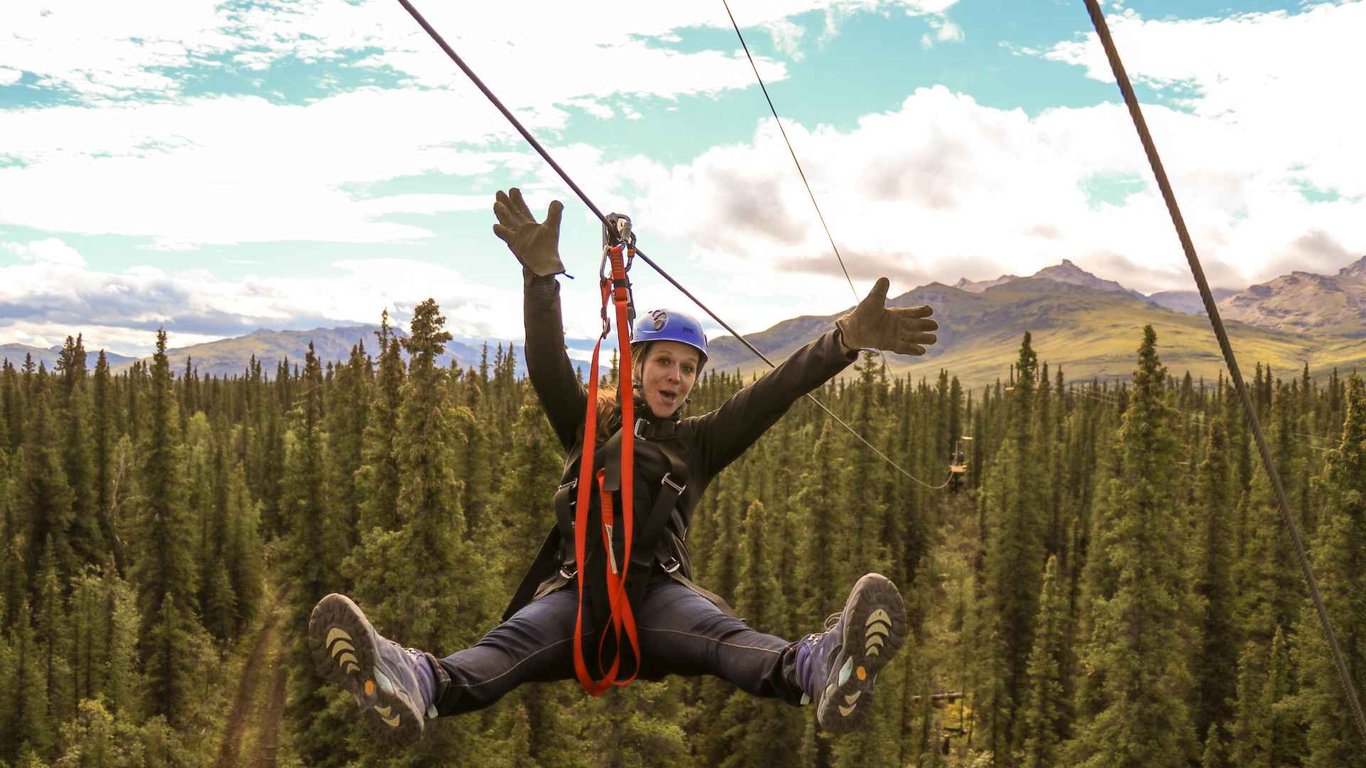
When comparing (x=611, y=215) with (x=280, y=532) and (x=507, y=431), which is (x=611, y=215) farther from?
(x=280, y=532)

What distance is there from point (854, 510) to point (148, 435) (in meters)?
30.4

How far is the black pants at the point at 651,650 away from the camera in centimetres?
479

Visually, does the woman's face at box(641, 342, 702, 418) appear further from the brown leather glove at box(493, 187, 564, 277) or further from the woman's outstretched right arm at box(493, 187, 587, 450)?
the brown leather glove at box(493, 187, 564, 277)

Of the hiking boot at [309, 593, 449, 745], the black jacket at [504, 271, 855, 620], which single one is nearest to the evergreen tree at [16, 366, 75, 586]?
the black jacket at [504, 271, 855, 620]

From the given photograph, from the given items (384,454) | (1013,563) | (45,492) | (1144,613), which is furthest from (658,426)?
(45,492)

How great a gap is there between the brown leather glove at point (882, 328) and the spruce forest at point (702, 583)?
17974 mm

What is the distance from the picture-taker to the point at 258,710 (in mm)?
41844

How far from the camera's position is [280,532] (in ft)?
219

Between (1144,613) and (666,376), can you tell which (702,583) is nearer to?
(1144,613)

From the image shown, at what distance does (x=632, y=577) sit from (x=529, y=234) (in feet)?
6.78

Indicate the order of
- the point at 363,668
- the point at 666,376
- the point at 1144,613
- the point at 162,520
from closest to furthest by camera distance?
the point at 363,668 < the point at 666,376 < the point at 1144,613 < the point at 162,520

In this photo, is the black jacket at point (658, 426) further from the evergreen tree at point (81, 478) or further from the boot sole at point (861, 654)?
the evergreen tree at point (81, 478)

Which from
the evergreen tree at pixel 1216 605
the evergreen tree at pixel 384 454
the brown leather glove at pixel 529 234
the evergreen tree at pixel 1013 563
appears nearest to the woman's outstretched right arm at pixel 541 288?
the brown leather glove at pixel 529 234

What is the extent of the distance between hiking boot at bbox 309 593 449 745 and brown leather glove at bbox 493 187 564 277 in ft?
7.16
